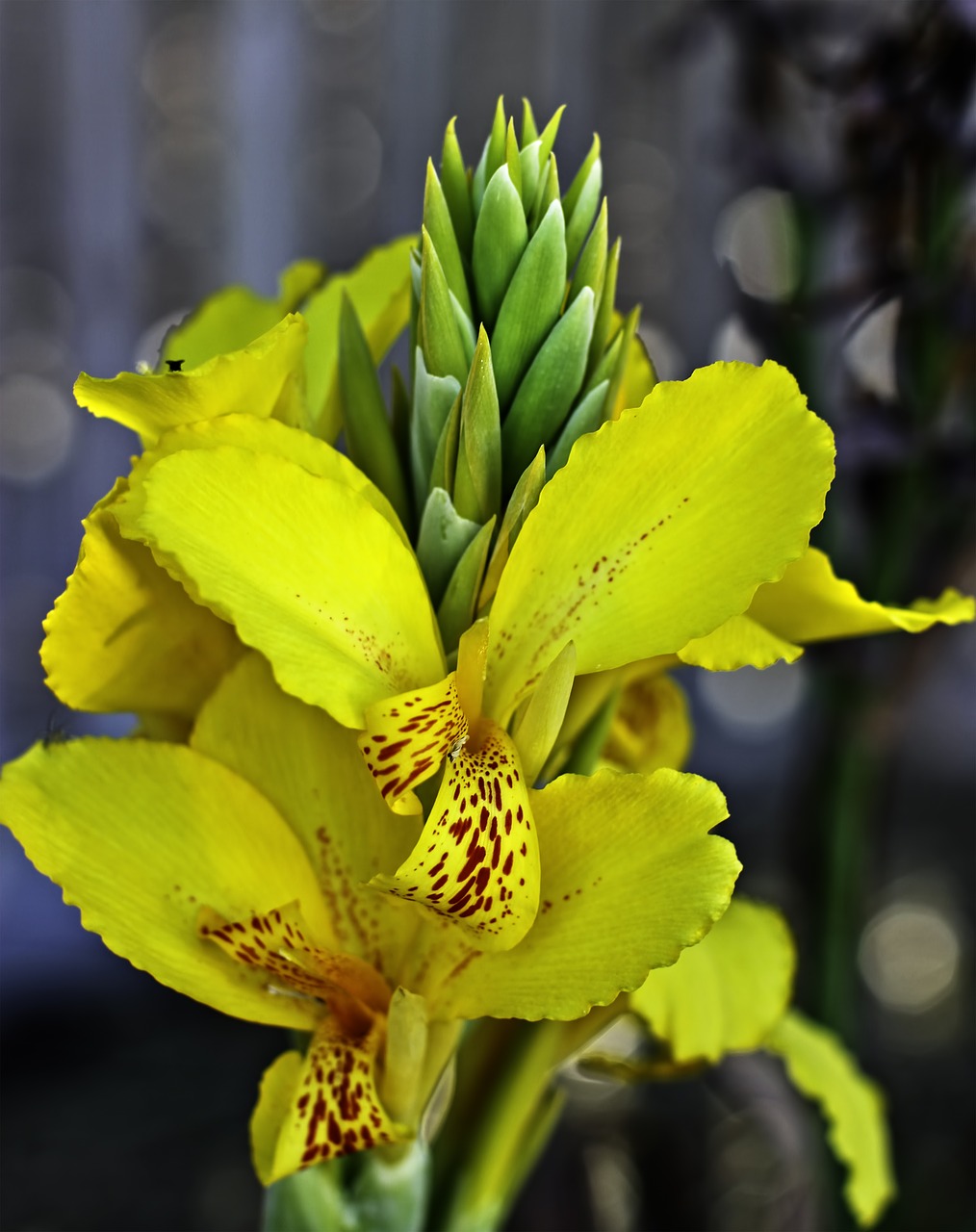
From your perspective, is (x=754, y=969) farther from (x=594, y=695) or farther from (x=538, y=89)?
(x=538, y=89)

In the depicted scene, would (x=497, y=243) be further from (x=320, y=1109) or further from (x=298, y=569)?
(x=320, y=1109)

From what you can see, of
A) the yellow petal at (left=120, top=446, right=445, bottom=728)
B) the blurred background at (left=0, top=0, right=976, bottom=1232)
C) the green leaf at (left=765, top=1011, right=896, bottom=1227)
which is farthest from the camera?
the blurred background at (left=0, top=0, right=976, bottom=1232)

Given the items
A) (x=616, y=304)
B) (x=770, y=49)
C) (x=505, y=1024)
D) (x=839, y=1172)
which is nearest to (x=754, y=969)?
(x=505, y=1024)

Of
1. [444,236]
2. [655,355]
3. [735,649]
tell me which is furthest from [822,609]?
[655,355]

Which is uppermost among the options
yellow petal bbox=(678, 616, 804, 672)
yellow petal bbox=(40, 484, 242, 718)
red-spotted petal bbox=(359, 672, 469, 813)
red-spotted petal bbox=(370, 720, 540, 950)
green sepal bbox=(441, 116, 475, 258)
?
green sepal bbox=(441, 116, 475, 258)

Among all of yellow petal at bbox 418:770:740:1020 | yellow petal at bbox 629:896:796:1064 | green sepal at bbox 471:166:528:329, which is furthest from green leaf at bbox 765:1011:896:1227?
green sepal at bbox 471:166:528:329

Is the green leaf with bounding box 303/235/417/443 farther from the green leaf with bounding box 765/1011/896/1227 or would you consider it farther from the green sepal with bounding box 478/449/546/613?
the green leaf with bounding box 765/1011/896/1227

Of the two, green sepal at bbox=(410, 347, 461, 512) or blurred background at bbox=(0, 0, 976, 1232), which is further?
blurred background at bbox=(0, 0, 976, 1232)
